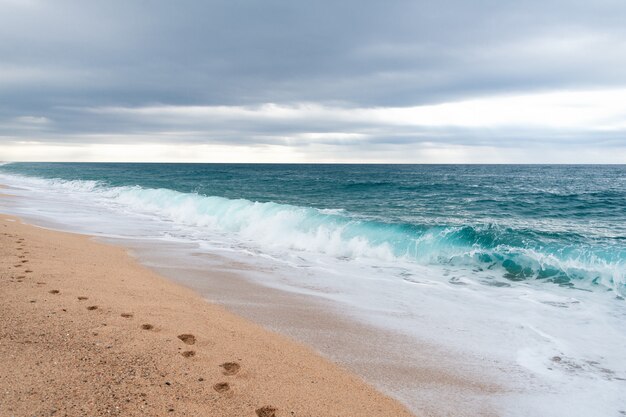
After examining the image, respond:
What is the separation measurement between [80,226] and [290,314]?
1234 cm

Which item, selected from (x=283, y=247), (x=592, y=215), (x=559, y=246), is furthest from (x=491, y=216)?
(x=283, y=247)

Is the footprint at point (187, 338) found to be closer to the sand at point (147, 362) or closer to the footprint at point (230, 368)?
the sand at point (147, 362)

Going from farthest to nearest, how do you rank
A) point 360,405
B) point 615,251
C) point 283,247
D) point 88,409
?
point 283,247
point 615,251
point 360,405
point 88,409

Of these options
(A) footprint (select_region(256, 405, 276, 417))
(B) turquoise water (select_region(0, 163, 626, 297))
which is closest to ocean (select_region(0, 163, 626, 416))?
(B) turquoise water (select_region(0, 163, 626, 297))

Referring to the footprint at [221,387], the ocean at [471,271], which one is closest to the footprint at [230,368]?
the footprint at [221,387]

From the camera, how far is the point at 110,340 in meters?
4.53

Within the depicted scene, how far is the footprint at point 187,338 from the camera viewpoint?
4815 mm

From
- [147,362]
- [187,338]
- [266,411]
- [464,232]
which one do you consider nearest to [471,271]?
[464,232]

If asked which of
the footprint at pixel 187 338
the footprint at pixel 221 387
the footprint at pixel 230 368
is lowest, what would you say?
the footprint at pixel 230 368

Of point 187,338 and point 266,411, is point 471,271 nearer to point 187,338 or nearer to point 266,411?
point 187,338

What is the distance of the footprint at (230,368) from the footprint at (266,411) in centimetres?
69

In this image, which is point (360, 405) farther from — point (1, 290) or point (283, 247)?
point (283, 247)

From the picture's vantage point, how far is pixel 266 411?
359cm

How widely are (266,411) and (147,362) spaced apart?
1369 millimetres
